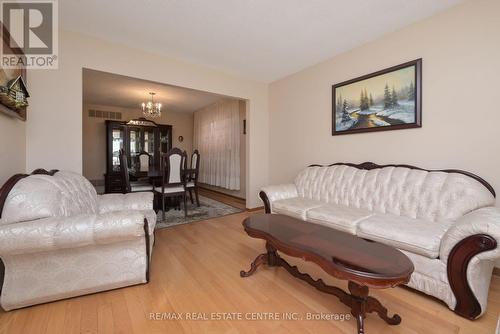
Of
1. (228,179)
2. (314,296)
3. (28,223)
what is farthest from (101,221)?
(228,179)

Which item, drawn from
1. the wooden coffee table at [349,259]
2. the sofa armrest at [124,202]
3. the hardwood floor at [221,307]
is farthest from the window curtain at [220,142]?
the wooden coffee table at [349,259]

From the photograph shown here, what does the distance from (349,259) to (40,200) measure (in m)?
1.97

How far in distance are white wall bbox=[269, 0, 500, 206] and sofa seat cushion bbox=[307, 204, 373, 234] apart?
32.3 inches

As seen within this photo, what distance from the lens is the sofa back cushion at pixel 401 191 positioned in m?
1.78

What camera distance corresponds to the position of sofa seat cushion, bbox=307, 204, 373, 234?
199 centimetres

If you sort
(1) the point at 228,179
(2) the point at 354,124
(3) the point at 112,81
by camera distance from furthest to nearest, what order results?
(1) the point at 228,179, (3) the point at 112,81, (2) the point at 354,124

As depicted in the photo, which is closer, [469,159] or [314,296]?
[314,296]

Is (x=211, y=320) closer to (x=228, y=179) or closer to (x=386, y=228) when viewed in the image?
(x=386, y=228)

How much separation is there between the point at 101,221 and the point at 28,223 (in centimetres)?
36

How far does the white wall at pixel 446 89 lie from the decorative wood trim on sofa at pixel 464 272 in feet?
3.35

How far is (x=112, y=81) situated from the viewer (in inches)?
154

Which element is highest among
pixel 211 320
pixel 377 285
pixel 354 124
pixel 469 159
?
pixel 354 124

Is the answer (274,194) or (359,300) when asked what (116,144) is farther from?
(359,300)

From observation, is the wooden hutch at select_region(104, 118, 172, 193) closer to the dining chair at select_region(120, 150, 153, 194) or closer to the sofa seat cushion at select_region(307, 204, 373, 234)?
the dining chair at select_region(120, 150, 153, 194)
